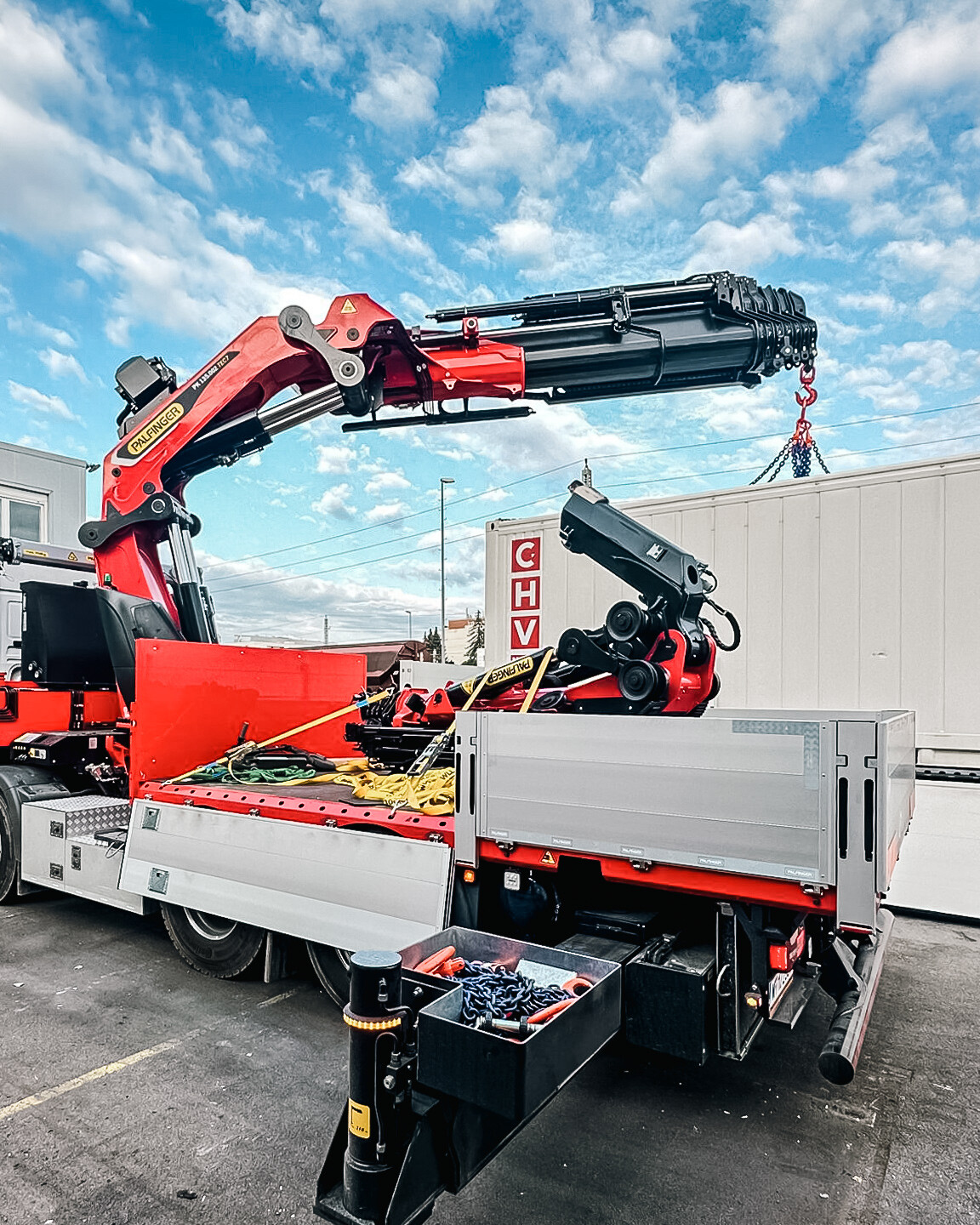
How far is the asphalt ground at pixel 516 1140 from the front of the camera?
281 cm

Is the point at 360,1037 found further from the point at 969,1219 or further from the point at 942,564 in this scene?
the point at 942,564

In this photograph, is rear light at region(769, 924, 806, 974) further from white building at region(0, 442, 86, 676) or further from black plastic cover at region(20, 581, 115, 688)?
white building at region(0, 442, 86, 676)

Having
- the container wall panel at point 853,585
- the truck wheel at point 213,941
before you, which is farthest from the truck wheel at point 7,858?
the container wall panel at point 853,585

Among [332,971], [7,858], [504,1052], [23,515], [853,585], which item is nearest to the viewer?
[504,1052]

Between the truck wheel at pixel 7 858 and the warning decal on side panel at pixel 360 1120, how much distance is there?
4768mm

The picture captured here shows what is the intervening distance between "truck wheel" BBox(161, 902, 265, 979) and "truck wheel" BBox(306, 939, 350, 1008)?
404 millimetres

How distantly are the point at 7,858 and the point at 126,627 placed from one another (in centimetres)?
196

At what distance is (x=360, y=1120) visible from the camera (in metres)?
2.26

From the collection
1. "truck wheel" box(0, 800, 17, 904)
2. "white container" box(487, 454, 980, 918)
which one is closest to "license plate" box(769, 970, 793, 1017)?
"white container" box(487, 454, 980, 918)

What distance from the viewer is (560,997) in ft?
8.50

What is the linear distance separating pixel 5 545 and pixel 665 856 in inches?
234

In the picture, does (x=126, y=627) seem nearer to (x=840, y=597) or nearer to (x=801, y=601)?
(x=801, y=601)

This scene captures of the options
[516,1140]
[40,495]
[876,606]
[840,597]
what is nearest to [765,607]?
[840,597]

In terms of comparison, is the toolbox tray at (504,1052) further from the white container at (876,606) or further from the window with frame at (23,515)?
the window with frame at (23,515)
